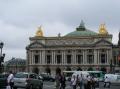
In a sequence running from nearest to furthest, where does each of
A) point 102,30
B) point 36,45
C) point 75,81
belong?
point 75,81
point 102,30
point 36,45

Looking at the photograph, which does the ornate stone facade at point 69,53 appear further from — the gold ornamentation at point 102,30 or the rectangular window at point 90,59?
the gold ornamentation at point 102,30

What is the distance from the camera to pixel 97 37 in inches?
7042

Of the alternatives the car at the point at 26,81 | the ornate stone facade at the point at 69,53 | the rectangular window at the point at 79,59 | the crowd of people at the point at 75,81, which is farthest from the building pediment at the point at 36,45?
the crowd of people at the point at 75,81

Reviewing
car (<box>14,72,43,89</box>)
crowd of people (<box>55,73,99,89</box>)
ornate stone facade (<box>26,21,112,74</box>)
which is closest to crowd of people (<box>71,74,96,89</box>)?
crowd of people (<box>55,73,99,89</box>)

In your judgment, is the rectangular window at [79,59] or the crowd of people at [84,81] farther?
the rectangular window at [79,59]

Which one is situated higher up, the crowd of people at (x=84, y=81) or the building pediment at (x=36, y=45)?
the building pediment at (x=36, y=45)

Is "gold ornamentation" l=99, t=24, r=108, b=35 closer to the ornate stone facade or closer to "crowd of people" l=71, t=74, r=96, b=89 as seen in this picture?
the ornate stone facade

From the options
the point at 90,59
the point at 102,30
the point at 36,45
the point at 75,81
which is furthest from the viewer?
the point at 36,45

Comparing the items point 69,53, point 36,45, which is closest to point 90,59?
point 69,53

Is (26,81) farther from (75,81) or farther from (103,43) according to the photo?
(103,43)

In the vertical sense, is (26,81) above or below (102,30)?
below

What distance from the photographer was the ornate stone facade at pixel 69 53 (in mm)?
178250

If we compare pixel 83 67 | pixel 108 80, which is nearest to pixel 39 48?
pixel 83 67

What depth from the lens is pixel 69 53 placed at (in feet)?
599
